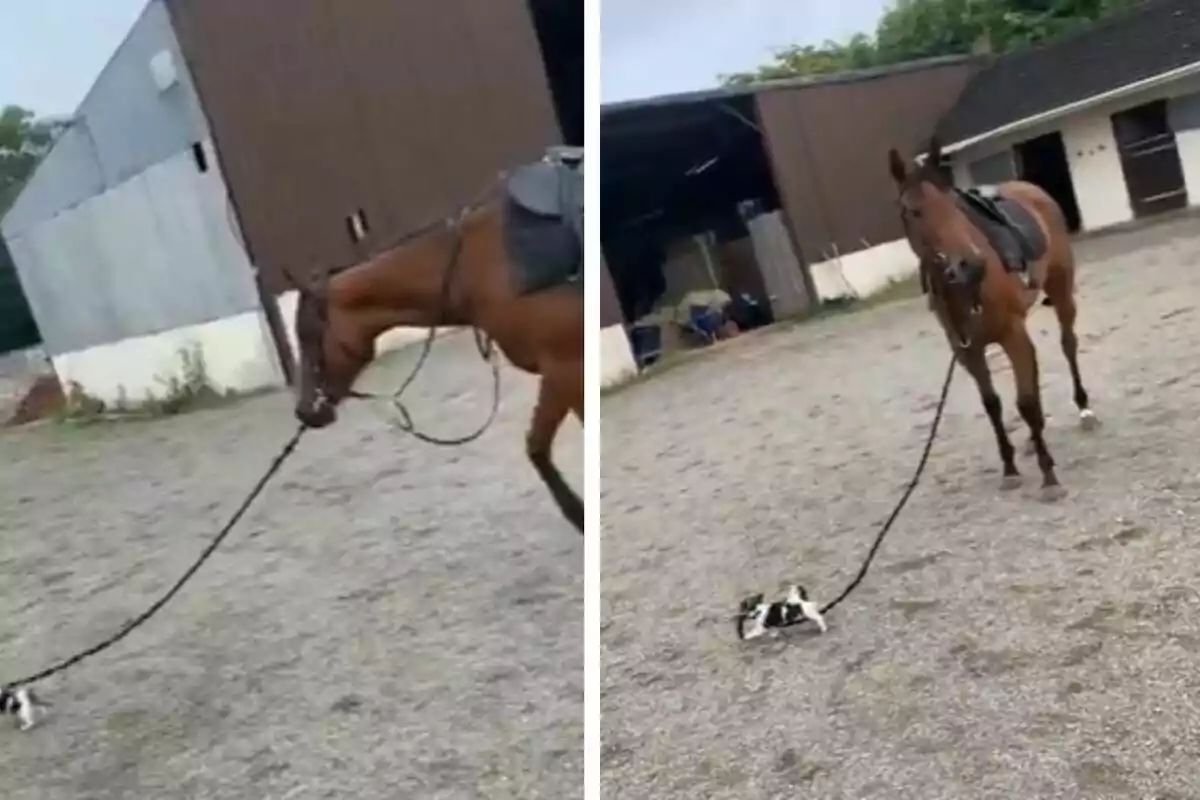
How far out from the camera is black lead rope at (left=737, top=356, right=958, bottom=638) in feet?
4.85

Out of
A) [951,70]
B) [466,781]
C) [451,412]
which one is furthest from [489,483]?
[951,70]

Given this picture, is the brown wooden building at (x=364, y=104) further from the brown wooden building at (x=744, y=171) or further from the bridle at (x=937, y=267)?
the bridle at (x=937, y=267)

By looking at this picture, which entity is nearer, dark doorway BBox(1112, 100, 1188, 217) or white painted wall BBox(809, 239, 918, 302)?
dark doorway BBox(1112, 100, 1188, 217)

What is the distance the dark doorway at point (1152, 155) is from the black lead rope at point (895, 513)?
252 millimetres

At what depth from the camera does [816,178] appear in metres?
1.51

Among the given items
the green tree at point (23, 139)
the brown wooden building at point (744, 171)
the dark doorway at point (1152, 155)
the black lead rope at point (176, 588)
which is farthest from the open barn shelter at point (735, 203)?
the green tree at point (23, 139)

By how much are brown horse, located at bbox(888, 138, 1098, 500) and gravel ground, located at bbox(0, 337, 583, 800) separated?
418 mm

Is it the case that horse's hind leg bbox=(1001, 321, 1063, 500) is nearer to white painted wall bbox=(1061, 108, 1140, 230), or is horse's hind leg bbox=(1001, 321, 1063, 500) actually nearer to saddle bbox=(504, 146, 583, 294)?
white painted wall bbox=(1061, 108, 1140, 230)

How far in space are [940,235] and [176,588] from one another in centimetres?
87

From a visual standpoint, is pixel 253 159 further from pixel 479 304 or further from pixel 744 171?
pixel 744 171

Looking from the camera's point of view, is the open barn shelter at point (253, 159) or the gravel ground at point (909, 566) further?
the open barn shelter at point (253, 159)

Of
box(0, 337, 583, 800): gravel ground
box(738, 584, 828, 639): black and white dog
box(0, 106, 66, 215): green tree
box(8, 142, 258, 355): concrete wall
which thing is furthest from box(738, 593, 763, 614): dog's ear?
box(0, 106, 66, 215): green tree

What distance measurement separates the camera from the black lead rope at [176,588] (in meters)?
1.45

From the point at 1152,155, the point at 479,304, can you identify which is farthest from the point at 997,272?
the point at 479,304
